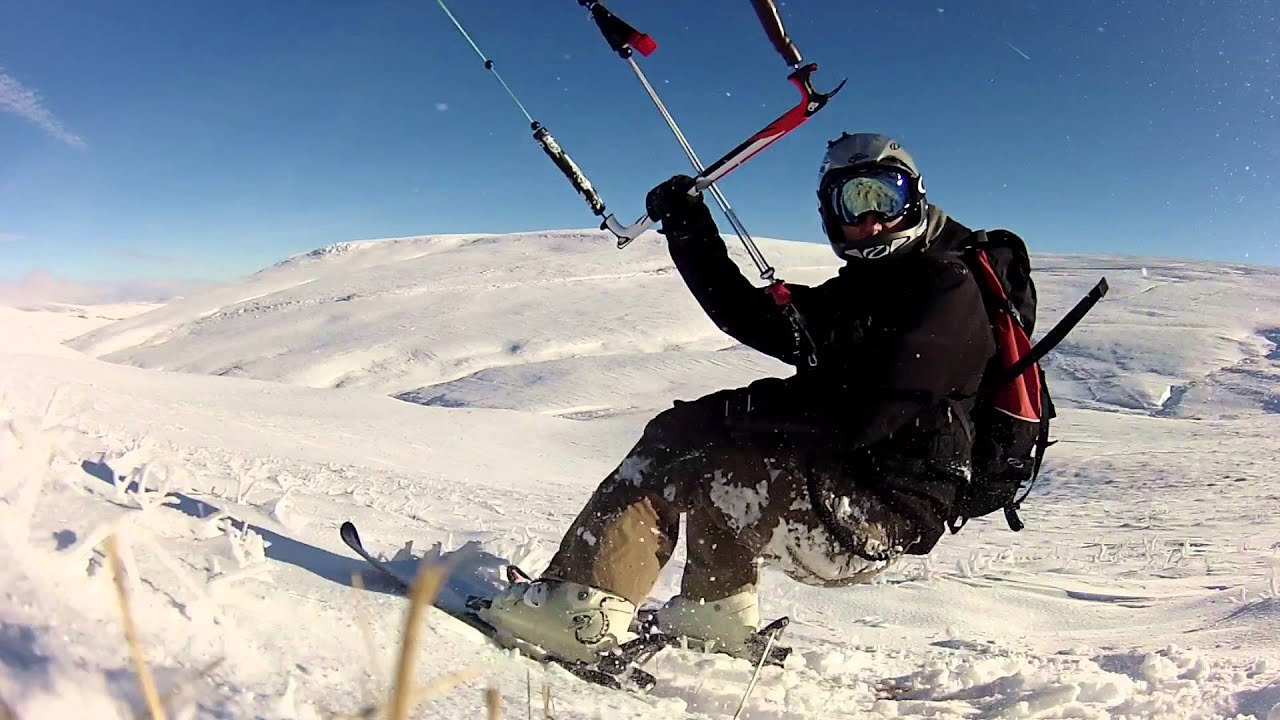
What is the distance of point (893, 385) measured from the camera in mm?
2240

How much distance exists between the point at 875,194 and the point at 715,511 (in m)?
1.01

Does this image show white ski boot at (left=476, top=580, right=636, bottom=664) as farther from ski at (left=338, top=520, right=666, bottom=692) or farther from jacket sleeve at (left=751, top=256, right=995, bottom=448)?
jacket sleeve at (left=751, top=256, right=995, bottom=448)

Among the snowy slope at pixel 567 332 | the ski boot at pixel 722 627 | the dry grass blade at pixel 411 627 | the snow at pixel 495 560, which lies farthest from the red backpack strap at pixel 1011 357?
the snowy slope at pixel 567 332

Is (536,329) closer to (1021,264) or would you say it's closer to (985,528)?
(985,528)

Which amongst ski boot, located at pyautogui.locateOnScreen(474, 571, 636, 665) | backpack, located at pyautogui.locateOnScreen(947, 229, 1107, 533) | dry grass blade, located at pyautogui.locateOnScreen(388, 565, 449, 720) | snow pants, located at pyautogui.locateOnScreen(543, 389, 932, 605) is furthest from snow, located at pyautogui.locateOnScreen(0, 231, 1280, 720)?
backpack, located at pyautogui.locateOnScreen(947, 229, 1107, 533)

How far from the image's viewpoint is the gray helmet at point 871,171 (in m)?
2.55

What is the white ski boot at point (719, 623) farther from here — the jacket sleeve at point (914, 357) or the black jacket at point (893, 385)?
the jacket sleeve at point (914, 357)

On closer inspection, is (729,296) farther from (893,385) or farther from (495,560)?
(495,560)

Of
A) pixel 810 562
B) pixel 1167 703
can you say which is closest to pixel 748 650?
pixel 810 562

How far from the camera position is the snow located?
1419 mm

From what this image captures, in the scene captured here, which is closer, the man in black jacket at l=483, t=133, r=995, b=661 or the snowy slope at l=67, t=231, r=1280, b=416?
the man in black jacket at l=483, t=133, r=995, b=661

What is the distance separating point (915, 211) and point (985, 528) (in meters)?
4.71

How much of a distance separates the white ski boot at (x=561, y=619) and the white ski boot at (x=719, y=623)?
0.37m

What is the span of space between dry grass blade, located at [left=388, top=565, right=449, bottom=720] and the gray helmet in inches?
90.2
